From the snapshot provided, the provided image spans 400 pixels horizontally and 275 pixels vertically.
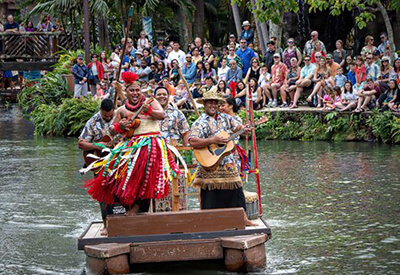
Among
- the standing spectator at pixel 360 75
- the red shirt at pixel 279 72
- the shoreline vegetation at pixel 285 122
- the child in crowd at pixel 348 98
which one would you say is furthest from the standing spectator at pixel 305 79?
the standing spectator at pixel 360 75

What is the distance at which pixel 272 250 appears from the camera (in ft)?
34.1

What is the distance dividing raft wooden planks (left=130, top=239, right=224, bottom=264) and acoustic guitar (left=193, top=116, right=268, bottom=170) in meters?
1.02

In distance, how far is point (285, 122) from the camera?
22.9 meters

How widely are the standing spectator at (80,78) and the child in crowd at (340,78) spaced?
332 inches

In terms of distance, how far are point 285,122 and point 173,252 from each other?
1409 centimetres

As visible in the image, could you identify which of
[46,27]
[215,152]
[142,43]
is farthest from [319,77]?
[46,27]

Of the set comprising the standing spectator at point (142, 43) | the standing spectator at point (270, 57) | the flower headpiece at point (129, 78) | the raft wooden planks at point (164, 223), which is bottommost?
the raft wooden planks at point (164, 223)

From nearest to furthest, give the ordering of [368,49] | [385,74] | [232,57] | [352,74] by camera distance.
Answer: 1. [385,74]
2. [352,74]
3. [368,49]
4. [232,57]

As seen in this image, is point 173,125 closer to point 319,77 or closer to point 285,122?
point 285,122

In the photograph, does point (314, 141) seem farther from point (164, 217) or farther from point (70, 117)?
point (164, 217)

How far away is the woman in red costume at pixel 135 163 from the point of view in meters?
9.48

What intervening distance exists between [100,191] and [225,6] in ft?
95.5

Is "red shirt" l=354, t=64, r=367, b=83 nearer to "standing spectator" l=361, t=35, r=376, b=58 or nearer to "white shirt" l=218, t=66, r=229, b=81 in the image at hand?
"standing spectator" l=361, t=35, r=376, b=58

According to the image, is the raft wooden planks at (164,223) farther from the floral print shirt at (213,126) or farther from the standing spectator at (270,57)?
the standing spectator at (270,57)
